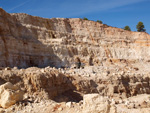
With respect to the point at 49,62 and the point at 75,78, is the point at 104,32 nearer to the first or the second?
the point at 49,62

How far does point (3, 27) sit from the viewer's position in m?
22.4

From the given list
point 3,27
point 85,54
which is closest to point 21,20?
point 3,27

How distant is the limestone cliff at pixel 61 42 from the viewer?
2253 cm

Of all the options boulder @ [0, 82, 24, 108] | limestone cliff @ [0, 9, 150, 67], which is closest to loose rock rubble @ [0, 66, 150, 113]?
boulder @ [0, 82, 24, 108]

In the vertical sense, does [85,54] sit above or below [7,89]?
above

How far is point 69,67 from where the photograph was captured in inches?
1093

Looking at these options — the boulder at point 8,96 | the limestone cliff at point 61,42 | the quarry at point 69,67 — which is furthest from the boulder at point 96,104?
the limestone cliff at point 61,42

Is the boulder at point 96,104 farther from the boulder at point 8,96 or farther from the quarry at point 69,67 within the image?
the boulder at point 8,96

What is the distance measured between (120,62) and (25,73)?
25.5 meters

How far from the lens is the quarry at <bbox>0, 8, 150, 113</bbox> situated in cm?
905

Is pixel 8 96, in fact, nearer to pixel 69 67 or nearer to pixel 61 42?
pixel 69 67

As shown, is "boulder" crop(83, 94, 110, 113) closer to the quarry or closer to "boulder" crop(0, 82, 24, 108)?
the quarry

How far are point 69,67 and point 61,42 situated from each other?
5054mm

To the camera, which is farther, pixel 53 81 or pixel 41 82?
pixel 53 81
